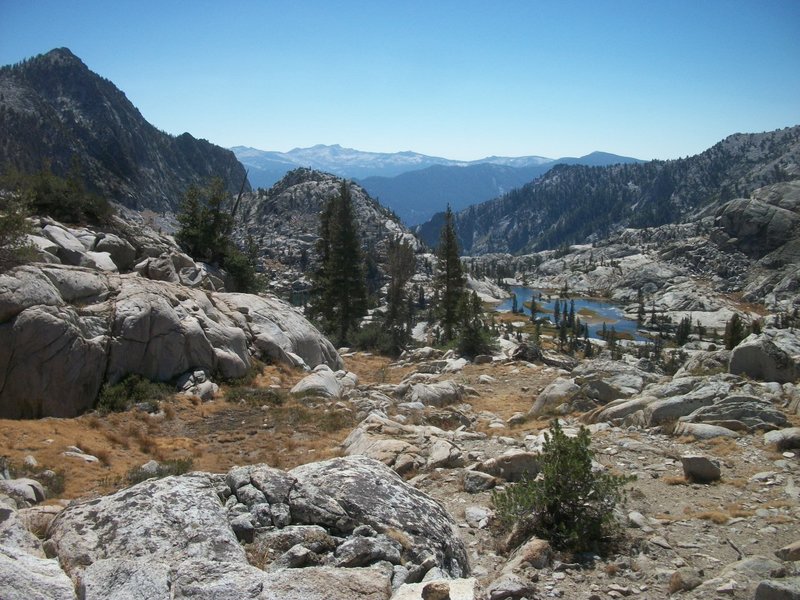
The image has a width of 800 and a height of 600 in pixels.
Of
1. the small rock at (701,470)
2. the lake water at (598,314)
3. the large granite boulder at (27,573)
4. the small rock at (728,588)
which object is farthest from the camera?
the lake water at (598,314)

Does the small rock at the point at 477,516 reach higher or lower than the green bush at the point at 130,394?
higher

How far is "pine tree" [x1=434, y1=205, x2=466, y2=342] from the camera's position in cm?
4903

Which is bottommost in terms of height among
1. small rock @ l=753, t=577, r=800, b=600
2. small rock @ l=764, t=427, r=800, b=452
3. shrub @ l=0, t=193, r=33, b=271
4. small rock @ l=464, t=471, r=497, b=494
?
small rock @ l=464, t=471, r=497, b=494

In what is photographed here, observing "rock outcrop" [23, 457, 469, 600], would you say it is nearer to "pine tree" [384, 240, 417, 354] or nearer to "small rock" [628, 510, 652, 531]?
"small rock" [628, 510, 652, 531]

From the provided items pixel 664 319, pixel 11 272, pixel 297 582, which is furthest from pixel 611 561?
pixel 664 319

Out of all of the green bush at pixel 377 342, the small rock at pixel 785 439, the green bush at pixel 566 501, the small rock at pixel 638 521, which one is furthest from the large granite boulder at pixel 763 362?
the green bush at pixel 377 342

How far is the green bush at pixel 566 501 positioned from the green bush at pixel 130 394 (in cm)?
1468

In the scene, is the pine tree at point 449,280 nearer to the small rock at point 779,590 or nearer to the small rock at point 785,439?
the small rock at point 785,439

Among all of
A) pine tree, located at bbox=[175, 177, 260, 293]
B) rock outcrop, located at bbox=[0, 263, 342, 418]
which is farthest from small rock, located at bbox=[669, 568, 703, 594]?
pine tree, located at bbox=[175, 177, 260, 293]

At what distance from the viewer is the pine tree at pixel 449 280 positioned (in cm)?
4903

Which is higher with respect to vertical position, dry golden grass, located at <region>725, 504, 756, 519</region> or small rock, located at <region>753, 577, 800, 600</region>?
small rock, located at <region>753, 577, 800, 600</region>

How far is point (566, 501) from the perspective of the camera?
8.47 m

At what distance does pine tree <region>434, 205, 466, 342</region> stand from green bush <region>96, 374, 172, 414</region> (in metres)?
32.3

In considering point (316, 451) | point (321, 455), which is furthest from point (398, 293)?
point (321, 455)
